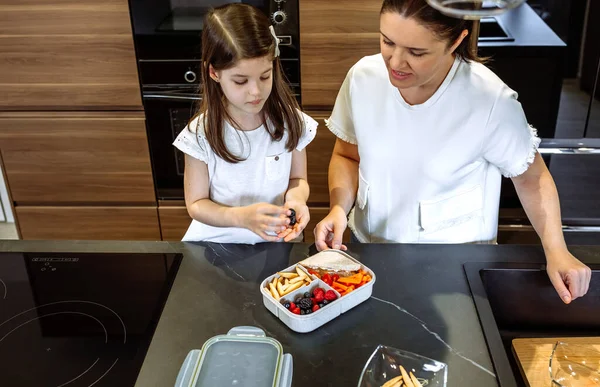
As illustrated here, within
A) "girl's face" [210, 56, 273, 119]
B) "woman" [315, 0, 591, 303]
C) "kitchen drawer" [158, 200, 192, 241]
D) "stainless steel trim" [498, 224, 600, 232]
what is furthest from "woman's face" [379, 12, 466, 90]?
"kitchen drawer" [158, 200, 192, 241]

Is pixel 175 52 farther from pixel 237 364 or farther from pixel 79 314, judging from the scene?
pixel 237 364

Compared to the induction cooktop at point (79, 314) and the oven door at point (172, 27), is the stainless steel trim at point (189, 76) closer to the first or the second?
the oven door at point (172, 27)

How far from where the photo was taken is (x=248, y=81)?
1.29m

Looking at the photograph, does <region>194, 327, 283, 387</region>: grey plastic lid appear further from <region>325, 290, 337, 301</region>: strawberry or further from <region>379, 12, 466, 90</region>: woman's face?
<region>379, 12, 466, 90</region>: woman's face

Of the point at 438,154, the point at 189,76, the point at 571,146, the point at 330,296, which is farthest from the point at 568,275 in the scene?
the point at 189,76

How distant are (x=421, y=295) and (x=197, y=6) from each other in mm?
1486

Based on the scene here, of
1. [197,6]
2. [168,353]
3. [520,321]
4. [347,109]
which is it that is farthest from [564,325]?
[197,6]

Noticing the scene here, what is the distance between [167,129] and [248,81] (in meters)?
1.10

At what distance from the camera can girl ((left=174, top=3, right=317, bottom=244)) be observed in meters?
1.27

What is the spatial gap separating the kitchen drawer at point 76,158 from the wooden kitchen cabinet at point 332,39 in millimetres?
699

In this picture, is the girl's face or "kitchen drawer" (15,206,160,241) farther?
"kitchen drawer" (15,206,160,241)

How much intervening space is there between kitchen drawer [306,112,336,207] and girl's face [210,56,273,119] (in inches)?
36.5

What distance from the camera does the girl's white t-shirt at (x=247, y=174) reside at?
1.46 m

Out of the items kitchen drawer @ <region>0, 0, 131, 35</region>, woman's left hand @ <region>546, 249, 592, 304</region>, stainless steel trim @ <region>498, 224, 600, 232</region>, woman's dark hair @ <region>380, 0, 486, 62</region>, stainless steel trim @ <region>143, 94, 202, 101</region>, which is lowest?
stainless steel trim @ <region>498, 224, 600, 232</region>
